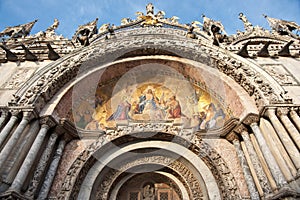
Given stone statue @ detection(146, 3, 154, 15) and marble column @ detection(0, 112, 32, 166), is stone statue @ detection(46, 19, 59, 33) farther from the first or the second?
marble column @ detection(0, 112, 32, 166)

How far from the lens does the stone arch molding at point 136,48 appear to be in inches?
237

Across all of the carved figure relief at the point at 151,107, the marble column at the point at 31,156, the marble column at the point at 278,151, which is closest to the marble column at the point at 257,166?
the marble column at the point at 278,151

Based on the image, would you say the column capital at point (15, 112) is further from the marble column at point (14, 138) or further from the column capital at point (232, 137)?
the column capital at point (232, 137)

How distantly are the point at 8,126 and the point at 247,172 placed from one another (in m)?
5.62

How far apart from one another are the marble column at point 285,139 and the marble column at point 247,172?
1.00 metres

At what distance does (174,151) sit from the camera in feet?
21.1

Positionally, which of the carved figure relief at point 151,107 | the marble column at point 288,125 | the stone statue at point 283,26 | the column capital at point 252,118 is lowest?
the marble column at point 288,125

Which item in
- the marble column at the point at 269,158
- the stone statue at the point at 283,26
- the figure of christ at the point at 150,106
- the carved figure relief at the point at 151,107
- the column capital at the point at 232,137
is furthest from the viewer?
the stone statue at the point at 283,26

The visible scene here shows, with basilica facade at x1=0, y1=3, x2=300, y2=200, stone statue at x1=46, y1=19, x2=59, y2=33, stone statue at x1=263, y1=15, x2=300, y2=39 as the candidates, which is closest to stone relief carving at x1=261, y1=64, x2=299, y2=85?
basilica facade at x1=0, y1=3, x2=300, y2=200

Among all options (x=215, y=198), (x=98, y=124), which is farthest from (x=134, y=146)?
(x=215, y=198)

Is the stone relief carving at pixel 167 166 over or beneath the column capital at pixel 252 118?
beneath

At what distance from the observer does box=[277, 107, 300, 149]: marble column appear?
4986 millimetres

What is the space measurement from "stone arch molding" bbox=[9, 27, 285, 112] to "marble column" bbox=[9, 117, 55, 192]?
500 millimetres

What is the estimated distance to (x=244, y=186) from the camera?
5348 millimetres
